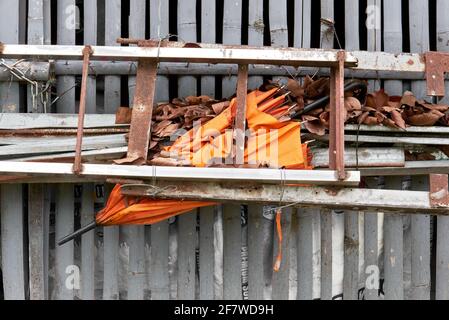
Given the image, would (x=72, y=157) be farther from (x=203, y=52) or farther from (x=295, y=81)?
(x=295, y=81)

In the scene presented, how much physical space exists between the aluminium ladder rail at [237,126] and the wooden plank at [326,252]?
586mm

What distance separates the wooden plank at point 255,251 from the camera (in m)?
3.75

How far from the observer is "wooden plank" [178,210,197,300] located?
3.72m

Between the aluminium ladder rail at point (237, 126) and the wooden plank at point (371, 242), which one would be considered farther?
the wooden plank at point (371, 242)

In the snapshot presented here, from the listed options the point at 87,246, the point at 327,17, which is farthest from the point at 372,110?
the point at 87,246

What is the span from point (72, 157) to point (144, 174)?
1.83 ft

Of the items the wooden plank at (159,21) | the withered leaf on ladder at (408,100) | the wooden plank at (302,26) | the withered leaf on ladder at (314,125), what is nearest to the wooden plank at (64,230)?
the wooden plank at (159,21)

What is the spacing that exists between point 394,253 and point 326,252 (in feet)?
1.61

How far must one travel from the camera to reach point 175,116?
340cm

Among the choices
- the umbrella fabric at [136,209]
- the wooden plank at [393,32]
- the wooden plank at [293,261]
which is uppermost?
the wooden plank at [393,32]

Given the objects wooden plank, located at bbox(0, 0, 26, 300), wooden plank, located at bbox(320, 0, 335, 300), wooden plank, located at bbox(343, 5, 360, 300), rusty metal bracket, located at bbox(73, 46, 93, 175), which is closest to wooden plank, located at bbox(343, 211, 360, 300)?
wooden plank, located at bbox(343, 5, 360, 300)

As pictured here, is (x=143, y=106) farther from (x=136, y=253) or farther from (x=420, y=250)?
(x=420, y=250)

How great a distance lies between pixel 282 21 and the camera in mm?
3764

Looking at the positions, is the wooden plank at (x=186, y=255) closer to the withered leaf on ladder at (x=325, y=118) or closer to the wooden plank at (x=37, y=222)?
the wooden plank at (x=37, y=222)
